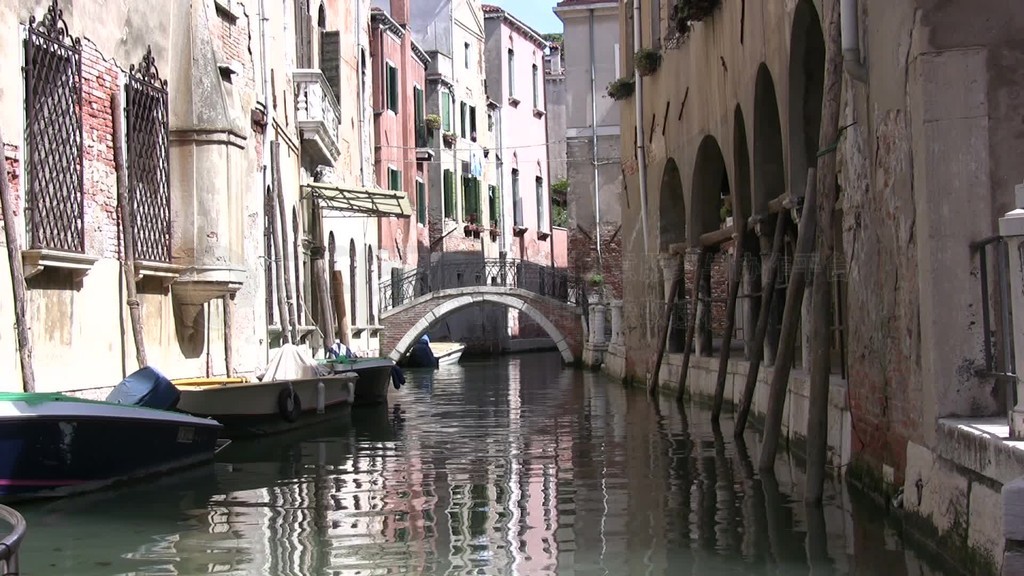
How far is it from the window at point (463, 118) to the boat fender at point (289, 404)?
2648 centimetres

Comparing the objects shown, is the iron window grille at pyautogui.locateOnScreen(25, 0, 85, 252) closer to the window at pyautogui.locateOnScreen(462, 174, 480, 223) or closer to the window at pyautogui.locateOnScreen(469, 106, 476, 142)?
the window at pyautogui.locateOnScreen(462, 174, 480, 223)

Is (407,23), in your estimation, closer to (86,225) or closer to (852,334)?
(86,225)

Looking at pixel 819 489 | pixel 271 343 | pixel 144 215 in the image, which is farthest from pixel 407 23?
pixel 819 489

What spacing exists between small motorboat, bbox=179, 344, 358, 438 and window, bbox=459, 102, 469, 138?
2381cm

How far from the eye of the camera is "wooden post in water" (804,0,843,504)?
882 centimetres

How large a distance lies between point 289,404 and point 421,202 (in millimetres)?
23713

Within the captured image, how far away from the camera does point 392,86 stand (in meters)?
35.2

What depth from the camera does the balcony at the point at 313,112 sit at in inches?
863

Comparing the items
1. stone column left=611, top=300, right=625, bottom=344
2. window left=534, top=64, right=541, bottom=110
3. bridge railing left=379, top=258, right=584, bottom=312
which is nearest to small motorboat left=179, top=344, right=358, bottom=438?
stone column left=611, top=300, right=625, bottom=344

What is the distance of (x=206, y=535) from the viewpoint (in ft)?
27.3

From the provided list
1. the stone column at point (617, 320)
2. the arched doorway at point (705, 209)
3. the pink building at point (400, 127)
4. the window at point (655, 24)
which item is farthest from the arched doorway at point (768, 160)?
the pink building at point (400, 127)

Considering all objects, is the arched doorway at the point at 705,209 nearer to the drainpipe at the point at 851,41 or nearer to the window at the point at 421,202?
the drainpipe at the point at 851,41

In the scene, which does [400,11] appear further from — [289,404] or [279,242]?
[289,404]

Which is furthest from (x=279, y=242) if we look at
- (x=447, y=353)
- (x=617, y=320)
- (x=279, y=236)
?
(x=447, y=353)
